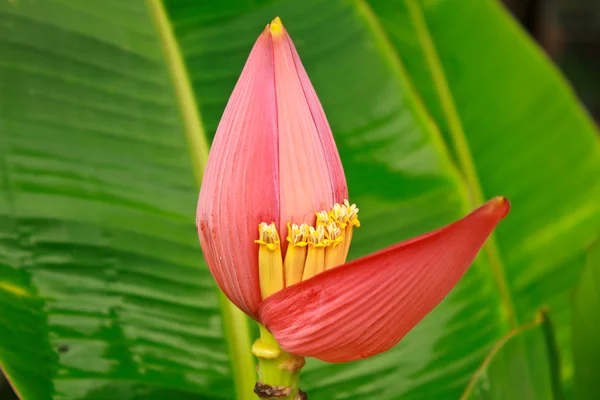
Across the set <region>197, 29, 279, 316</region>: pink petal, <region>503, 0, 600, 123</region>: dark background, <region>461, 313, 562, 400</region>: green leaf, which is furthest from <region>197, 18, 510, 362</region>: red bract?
<region>503, 0, 600, 123</region>: dark background

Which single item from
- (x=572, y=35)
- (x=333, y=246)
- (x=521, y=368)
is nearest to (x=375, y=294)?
(x=333, y=246)

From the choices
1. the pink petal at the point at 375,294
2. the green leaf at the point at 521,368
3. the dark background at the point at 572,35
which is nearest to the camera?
the pink petal at the point at 375,294

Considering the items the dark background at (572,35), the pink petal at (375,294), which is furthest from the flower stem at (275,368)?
the dark background at (572,35)

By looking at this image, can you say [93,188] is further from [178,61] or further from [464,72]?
[464,72]

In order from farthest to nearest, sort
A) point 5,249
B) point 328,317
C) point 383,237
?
point 383,237, point 5,249, point 328,317

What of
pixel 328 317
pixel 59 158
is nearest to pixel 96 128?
pixel 59 158

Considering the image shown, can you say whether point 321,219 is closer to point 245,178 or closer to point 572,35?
point 245,178

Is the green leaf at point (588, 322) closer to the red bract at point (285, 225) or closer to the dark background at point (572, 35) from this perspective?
the red bract at point (285, 225)
